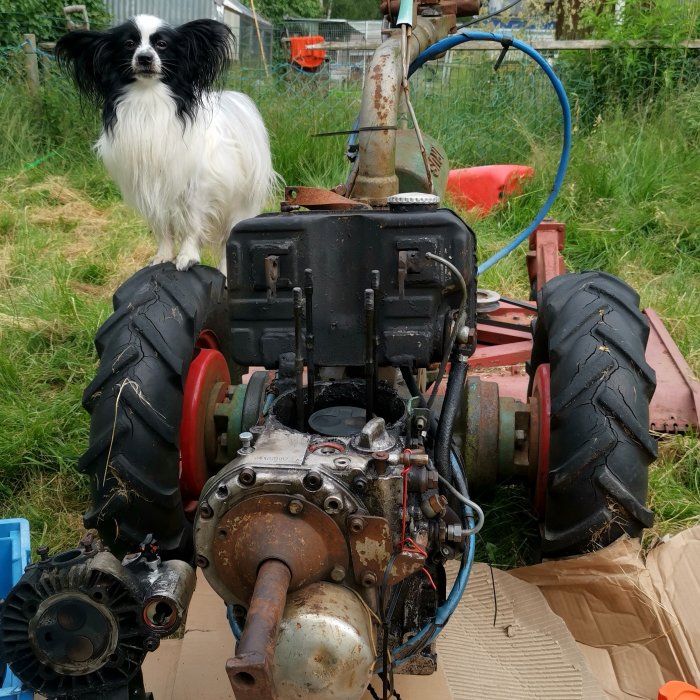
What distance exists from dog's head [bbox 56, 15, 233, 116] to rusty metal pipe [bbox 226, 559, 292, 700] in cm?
191

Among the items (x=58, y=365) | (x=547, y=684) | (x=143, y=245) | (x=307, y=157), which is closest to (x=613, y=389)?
(x=547, y=684)

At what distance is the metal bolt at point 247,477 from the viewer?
4.58 feet

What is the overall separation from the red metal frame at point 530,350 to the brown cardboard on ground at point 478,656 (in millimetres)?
941

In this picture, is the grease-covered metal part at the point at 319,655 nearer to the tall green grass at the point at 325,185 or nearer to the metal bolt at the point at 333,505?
the metal bolt at the point at 333,505

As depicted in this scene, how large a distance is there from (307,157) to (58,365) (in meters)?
3.14

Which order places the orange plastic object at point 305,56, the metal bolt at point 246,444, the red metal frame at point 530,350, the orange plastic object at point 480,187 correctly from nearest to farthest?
the metal bolt at point 246,444, the red metal frame at point 530,350, the orange plastic object at point 480,187, the orange plastic object at point 305,56

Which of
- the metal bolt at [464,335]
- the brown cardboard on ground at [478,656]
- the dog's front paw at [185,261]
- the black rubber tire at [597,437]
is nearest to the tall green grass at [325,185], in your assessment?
the brown cardboard on ground at [478,656]

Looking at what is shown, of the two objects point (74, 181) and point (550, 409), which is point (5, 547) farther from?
point (74, 181)

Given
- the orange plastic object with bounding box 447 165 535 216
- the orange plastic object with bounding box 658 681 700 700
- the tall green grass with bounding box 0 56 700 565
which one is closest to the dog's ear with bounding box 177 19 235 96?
the tall green grass with bounding box 0 56 700 565

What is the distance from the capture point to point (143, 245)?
530cm

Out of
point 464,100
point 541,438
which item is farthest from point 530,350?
point 464,100

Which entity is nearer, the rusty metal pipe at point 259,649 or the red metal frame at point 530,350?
the rusty metal pipe at point 259,649

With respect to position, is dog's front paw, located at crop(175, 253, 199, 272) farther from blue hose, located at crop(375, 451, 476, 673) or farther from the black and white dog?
blue hose, located at crop(375, 451, 476, 673)

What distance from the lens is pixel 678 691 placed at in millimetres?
1786
